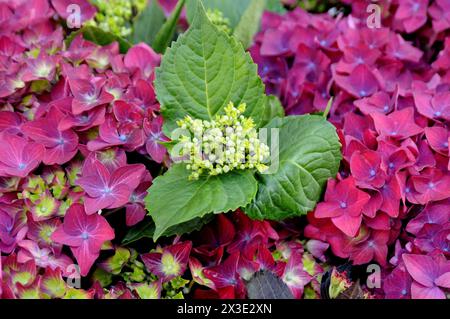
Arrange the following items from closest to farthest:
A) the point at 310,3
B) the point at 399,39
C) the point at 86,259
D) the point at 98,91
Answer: the point at 86,259
the point at 98,91
the point at 399,39
the point at 310,3

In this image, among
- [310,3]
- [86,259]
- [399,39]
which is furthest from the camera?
[310,3]

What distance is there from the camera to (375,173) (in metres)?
0.94

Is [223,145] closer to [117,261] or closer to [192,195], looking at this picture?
[192,195]

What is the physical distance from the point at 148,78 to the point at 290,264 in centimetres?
35

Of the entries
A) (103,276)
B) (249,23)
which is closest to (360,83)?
(249,23)

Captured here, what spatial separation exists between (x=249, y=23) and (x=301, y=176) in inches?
16.2

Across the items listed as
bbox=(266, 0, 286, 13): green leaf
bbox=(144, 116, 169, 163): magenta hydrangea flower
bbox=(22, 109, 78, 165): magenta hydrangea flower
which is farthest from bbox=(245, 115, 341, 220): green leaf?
bbox=(266, 0, 286, 13): green leaf

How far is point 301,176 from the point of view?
93 centimetres

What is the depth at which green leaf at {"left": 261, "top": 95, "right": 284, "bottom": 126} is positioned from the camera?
1052 mm

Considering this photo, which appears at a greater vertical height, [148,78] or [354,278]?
[148,78]

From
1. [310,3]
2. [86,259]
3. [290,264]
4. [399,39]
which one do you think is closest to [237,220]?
[290,264]

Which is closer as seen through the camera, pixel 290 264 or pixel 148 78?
pixel 290 264

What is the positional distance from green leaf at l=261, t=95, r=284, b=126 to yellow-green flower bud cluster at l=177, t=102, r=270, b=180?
15cm

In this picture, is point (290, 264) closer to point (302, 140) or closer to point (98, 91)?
point (302, 140)
